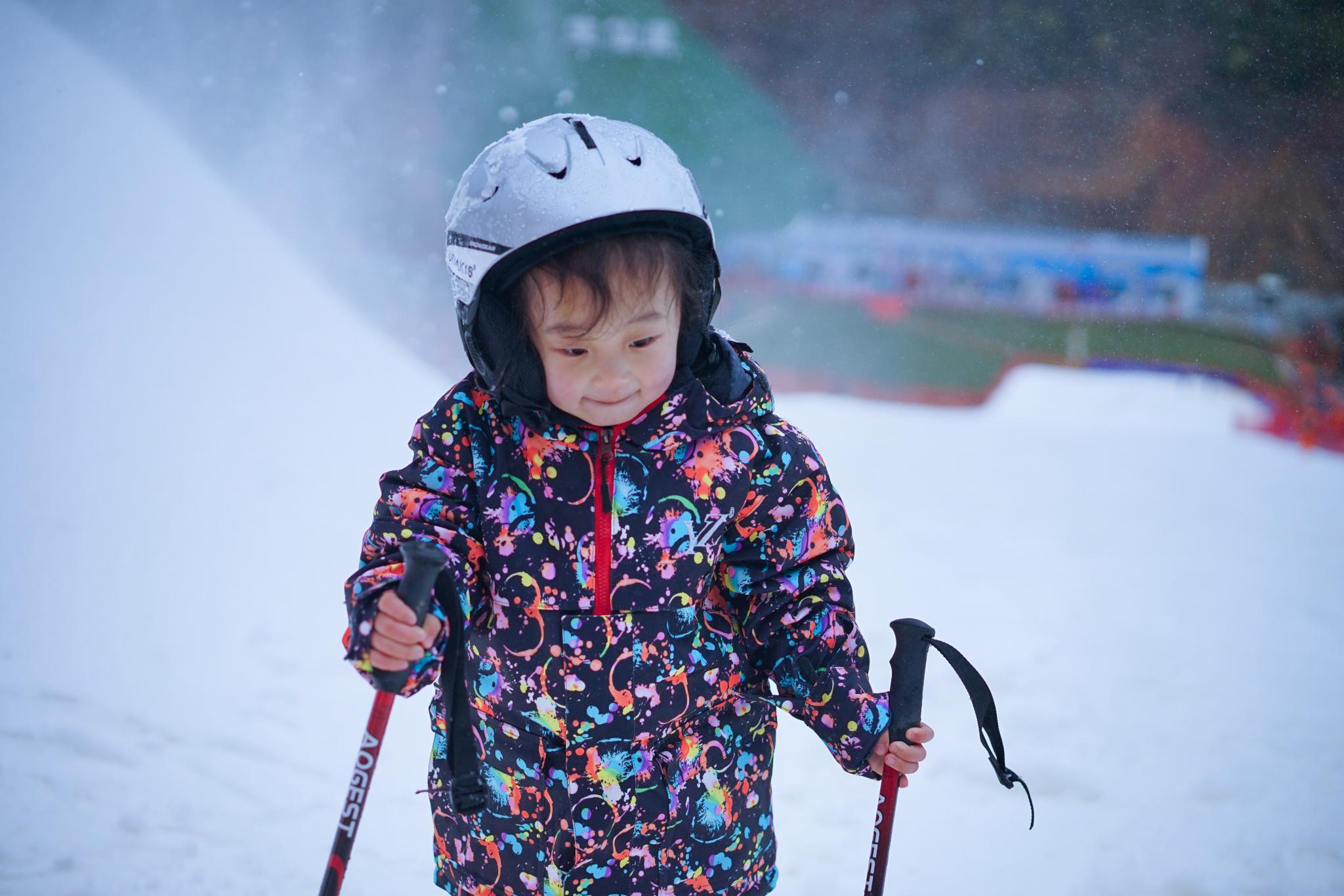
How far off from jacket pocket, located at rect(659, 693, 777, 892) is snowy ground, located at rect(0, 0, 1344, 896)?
3.40ft

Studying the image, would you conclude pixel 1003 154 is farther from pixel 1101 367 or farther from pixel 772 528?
pixel 772 528

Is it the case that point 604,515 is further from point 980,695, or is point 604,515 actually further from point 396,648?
point 980,695

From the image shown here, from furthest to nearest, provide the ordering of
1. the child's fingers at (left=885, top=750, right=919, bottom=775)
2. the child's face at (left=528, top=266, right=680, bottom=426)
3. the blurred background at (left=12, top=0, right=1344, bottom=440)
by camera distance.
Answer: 1. the blurred background at (left=12, top=0, right=1344, bottom=440)
2. the child's fingers at (left=885, top=750, right=919, bottom=775)
3. the child's face at (left=528, top=266, right=680, bottom=426)

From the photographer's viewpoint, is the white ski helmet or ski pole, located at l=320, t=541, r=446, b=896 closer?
ski pole, located at l=320, t=541, r=446, b=896

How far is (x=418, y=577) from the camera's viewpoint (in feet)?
3.96

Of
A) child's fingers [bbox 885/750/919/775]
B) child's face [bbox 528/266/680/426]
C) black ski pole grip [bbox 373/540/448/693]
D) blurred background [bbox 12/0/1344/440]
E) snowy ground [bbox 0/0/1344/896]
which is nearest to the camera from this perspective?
black ski pole grip [bbox 373/540/448/693]

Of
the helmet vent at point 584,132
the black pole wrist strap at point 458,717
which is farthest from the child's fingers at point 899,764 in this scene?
the helmet vent at point 584,132

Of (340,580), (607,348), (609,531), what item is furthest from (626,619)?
(340,580)

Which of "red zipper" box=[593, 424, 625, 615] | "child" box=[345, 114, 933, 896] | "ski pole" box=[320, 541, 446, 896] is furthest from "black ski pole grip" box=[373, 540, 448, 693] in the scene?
"red zipper" box=[593, 424, 625, 615]

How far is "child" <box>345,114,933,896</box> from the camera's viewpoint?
1369mm

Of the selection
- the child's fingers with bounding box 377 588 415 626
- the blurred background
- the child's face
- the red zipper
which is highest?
the blurred background

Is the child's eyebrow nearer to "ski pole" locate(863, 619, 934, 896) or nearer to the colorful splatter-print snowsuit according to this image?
the colorful splatter-print snowsuit

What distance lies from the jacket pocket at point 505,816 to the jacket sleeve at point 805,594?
38cm

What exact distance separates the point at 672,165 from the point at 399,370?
4138 mm
